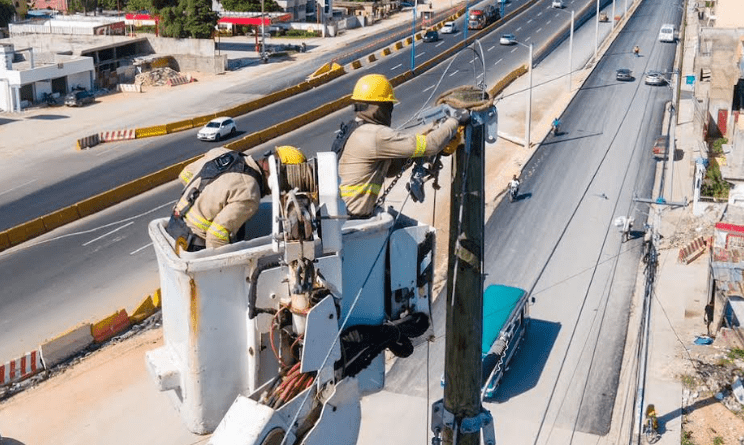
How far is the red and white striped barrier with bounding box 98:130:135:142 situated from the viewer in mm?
55000

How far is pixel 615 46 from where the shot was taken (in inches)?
3248

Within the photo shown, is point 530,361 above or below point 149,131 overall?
below

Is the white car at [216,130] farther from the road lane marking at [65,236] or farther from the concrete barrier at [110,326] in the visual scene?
the concrete barrier at [110,326]

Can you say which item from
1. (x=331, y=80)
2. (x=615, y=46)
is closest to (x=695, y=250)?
(x=331, y=80)

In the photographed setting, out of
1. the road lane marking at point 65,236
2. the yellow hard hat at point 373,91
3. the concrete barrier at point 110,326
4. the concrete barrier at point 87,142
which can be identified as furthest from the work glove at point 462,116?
the concrete barrier at point 87,142

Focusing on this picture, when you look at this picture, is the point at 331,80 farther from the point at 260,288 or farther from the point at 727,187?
the point at 260,288

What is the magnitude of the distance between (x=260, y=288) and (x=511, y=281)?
2730cm

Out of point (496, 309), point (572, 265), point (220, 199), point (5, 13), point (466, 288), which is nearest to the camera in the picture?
point (220, 199)

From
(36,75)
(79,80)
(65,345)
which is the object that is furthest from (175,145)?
(65,345)

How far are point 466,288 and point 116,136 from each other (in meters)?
49.2

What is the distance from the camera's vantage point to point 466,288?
8.80m

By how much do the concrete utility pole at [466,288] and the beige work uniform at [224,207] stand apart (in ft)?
6.10

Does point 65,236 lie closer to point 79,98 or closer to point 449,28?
point 79,98

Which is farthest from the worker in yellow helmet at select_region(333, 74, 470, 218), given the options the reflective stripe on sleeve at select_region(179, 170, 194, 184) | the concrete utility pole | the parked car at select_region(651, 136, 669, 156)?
the parked car at select_region(651, 136, 669, 156)
